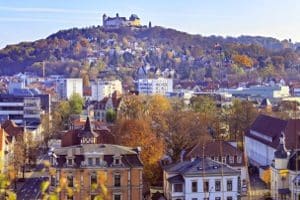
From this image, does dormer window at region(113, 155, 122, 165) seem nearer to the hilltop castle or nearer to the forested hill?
the forested hill

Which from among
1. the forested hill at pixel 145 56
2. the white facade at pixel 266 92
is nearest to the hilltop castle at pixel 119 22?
the forested hill at pixel 145 56

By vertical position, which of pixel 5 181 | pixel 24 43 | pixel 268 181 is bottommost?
pixel 268 181

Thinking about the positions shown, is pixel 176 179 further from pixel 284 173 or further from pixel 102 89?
pixel 102 89

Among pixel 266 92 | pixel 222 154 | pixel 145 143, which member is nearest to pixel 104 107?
pixel 266 92

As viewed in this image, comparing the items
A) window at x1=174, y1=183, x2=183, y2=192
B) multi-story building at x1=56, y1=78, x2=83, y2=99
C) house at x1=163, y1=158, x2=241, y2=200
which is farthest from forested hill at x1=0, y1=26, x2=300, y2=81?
window at x1=174, y1=183, x2=183, y2=192

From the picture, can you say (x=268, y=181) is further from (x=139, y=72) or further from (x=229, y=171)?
(x=139, y=72)

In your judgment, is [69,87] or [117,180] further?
[69,87]

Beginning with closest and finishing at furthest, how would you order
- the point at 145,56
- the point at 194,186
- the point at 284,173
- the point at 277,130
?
the point at 194,186
the point at 284,173
the point at 277,130
the point at 145,56

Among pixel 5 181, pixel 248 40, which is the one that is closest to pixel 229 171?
pixel 5 181
